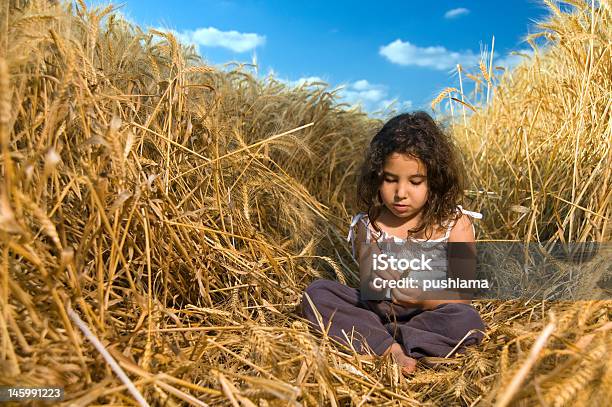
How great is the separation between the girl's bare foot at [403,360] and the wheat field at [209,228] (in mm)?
65

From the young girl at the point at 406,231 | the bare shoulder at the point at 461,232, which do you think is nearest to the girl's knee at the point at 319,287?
the young girl at the point at 406,231

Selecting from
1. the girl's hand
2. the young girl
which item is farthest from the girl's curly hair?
the girl's hand

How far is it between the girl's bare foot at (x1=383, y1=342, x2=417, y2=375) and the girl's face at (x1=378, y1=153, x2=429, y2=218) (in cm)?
45

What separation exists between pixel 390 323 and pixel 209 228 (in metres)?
0.68

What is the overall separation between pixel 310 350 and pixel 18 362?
545 mm

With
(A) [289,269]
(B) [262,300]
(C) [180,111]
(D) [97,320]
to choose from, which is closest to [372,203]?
(A) [289,269]

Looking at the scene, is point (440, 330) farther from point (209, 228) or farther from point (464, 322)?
point (209, 228)

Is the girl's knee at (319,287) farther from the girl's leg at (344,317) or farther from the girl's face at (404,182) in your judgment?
the girl's face at (404,182)

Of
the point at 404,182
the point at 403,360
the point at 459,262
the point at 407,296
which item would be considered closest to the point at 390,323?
the point at 407,296

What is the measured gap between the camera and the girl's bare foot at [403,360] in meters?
1.45

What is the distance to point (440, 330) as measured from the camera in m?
1.60

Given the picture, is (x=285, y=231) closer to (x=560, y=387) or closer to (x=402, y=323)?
(x=402, y=323)

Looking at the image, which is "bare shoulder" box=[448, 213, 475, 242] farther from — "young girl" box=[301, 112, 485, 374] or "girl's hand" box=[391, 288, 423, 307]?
"girl's hand" box=[391, 288, 423, 307]

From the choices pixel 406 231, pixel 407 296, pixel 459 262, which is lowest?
pixel 407 296
